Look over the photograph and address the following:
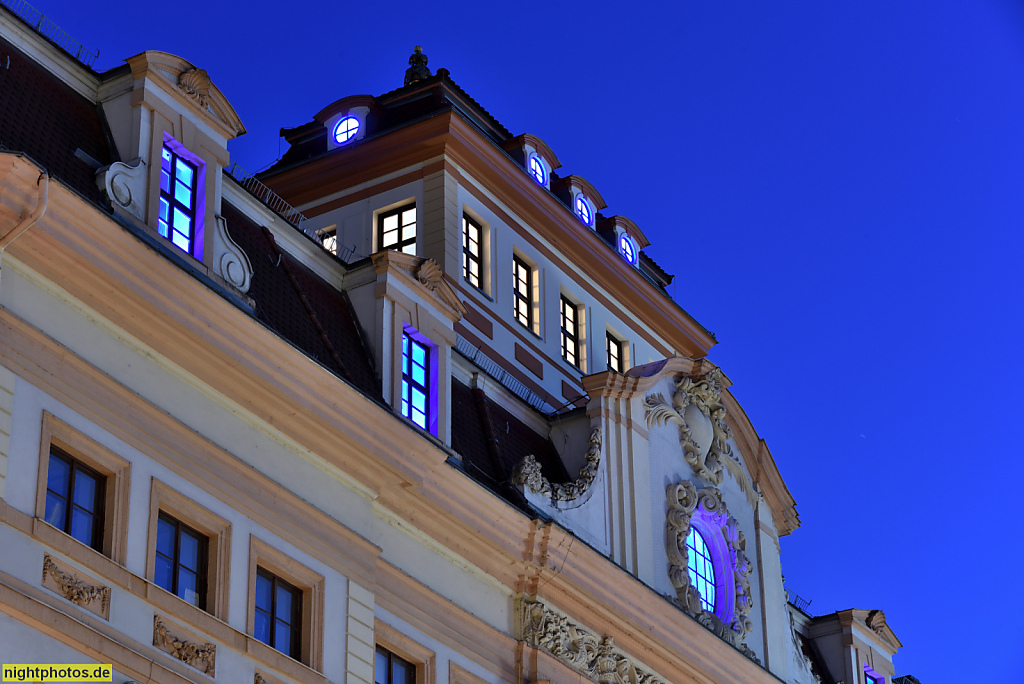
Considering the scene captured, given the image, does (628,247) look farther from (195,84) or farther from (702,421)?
(195,84)

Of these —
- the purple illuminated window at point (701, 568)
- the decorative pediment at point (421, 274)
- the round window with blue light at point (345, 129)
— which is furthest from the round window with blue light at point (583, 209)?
the decorative pediment at point (421, 274)

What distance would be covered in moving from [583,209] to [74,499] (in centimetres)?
2594

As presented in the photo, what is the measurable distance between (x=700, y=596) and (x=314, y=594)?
11274mm

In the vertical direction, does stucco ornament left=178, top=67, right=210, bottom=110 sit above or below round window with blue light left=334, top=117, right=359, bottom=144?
below

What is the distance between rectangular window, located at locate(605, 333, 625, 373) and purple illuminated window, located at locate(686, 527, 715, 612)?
10092mm

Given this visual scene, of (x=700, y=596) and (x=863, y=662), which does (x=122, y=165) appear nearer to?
(x=700, y=596)

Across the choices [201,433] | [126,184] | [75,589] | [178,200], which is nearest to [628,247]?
[178,200]

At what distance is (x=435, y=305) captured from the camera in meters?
32.1

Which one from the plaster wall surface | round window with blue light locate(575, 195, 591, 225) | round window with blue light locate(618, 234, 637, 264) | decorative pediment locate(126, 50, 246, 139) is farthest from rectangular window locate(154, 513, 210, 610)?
round window with blue light locate(618, 234, 637, 264)

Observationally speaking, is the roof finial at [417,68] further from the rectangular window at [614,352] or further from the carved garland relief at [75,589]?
the carved garland relief at [75,589]

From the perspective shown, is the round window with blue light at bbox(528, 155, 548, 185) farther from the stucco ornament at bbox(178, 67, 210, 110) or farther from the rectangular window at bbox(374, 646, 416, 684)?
the rectangular window at bbox(374, 646, 416, 684)

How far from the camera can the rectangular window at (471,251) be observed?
42.3 m

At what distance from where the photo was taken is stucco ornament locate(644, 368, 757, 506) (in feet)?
122

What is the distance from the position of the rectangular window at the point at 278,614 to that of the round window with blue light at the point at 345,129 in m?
19.4
